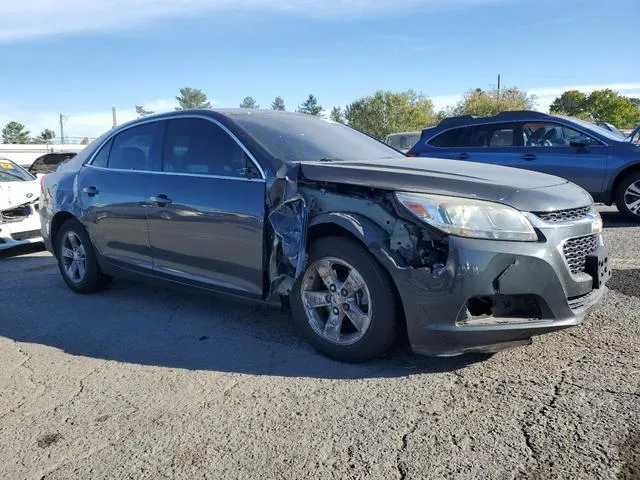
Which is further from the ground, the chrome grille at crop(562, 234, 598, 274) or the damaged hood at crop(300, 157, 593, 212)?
the damaged hood at crop(300, 157, 593, 212)

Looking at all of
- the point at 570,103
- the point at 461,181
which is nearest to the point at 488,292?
the point at 461,181

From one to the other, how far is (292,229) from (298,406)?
1.17 meters

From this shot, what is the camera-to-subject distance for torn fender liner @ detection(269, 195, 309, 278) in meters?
3.72

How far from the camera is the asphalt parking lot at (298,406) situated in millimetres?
2568

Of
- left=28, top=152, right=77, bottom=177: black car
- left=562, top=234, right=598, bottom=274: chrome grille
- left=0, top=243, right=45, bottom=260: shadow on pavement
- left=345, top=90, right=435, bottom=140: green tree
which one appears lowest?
left=0, top=243, right=45, bottom=260: shadow on pavement

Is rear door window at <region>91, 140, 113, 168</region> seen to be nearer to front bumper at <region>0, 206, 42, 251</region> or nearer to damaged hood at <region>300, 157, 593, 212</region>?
damaged hood at <region>300, 157, 593, 212</region>

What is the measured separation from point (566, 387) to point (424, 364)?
818 mm

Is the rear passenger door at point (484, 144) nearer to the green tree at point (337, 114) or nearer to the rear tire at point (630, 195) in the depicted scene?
the rear tire at point (630, 195)

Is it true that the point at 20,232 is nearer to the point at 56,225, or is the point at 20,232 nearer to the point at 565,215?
the point at 56,225

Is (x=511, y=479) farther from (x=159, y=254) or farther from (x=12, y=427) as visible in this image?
(x=159, y=254)

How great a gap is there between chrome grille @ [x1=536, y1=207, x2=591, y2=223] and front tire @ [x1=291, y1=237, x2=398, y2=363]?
974 mm

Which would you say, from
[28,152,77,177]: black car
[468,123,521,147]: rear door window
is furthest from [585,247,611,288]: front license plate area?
[28,152,77,177]: black car

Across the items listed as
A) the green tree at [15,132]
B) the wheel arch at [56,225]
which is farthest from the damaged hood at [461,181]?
the green tree at [15,132]

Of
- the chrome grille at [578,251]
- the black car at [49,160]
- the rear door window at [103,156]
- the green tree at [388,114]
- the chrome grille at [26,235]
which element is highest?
the green tree at [388,114]
